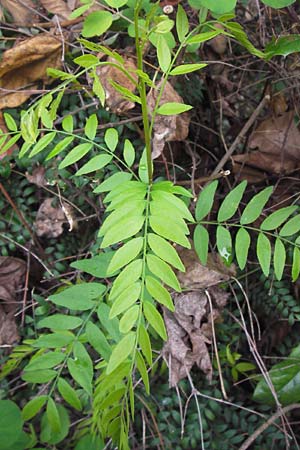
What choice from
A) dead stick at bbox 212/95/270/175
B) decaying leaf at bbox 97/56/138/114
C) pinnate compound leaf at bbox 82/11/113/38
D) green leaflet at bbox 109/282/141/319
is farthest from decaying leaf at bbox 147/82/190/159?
green leaflet at bbox 109/282/141/319

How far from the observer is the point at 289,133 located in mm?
1466

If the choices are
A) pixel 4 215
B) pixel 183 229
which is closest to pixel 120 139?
pixel 4 215

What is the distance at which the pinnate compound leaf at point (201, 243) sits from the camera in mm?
1090

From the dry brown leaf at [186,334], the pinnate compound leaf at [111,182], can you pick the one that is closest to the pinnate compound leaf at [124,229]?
the pinnate compound leaf at [111,182]

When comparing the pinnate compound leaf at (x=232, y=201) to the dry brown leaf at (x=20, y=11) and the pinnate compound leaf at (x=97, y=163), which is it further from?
the dry brown leaf at (x=20, y=11)

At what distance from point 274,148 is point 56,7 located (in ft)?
2.37

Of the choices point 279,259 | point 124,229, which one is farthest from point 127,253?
point 279,259

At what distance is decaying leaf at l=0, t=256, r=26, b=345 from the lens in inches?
59.7

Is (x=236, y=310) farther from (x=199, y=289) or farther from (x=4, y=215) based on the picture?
(x=4, y=215)

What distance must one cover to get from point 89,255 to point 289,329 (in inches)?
24.4

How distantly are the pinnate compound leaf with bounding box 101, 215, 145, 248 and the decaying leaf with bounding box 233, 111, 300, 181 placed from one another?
0.75m

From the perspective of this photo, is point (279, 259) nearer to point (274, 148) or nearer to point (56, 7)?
point (274, 148)

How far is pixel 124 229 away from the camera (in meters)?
0.80

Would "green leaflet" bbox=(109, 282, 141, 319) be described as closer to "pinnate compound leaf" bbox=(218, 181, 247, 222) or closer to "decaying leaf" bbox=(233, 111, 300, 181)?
"pinnate compound leaf" bbox=(218, 181, 247, 222)
